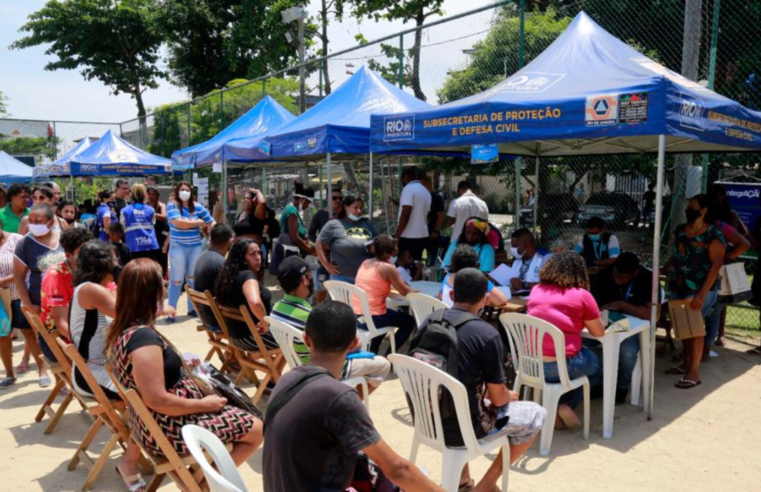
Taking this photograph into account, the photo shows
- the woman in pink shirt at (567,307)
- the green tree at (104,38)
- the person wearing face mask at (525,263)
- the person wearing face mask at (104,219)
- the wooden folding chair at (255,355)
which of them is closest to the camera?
the woman in pink shirt at (567,307)

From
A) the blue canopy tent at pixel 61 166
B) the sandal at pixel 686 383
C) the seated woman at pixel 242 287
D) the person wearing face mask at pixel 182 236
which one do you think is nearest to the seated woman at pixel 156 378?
the seated woman at pixel 242 287

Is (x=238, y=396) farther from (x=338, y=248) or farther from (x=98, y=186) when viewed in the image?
(x=98, y=186)

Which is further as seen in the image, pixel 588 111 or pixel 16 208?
pixel 16 208

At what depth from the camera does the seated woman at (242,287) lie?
14.2 ft

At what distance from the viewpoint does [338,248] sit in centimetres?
616

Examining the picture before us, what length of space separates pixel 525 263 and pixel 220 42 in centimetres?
2687

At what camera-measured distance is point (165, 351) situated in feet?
9.04

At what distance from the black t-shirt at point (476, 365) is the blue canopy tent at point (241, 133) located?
7.42 meters

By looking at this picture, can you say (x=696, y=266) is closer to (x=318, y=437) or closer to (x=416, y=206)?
(x=416, y=206)

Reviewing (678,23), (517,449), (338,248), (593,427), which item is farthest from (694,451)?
(678,23)

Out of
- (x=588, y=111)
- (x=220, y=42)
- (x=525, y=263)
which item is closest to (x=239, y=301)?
(x=525, y=263)

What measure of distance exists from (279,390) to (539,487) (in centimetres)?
207

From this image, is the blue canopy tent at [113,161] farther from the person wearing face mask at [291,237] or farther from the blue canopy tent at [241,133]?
the person wearing face mask at [291,237]

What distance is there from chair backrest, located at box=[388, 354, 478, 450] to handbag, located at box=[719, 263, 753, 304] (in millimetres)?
3916
